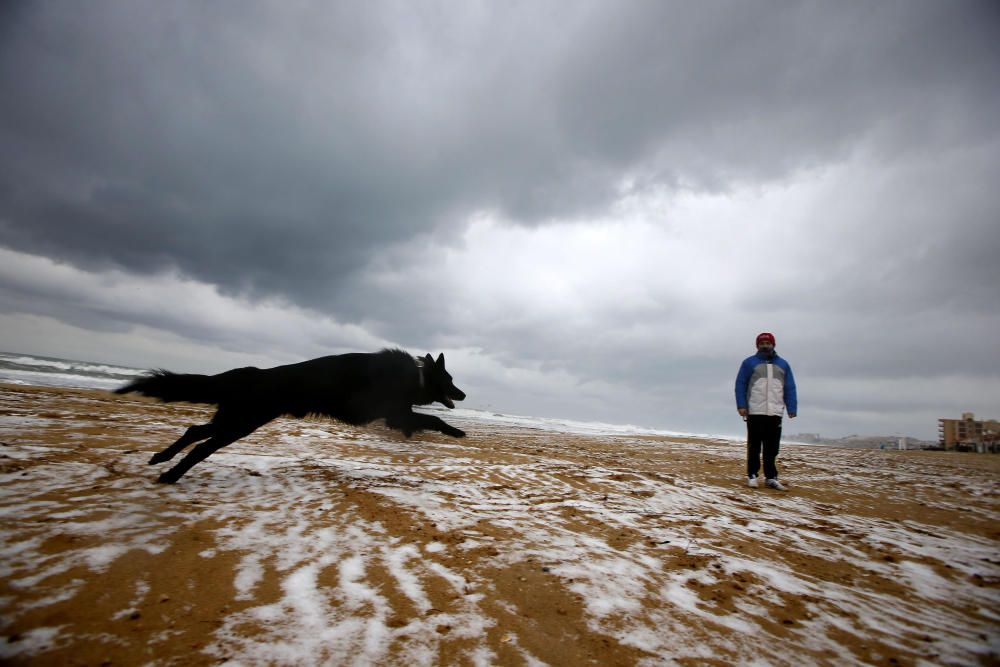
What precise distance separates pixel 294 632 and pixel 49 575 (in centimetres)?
138

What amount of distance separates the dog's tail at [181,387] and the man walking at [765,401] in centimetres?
711

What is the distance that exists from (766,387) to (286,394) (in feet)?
21.6

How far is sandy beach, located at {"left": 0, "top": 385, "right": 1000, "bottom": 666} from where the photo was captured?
152cm

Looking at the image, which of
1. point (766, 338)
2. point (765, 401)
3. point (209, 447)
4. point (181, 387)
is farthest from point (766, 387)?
point (181, 387)

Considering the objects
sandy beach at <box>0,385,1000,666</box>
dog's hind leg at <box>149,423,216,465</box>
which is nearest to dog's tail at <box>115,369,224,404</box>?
dog's hind leg at <box>149,423,216,465</box>

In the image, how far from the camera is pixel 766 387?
226 inches

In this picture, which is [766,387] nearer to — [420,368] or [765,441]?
[765,441]

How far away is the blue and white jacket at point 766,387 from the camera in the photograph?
5.70 m

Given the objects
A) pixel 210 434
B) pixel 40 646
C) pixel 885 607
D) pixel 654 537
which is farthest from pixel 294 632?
pixel 210 434

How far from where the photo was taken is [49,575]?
1854mm

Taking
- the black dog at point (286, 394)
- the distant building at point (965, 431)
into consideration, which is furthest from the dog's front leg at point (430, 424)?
the distant building at point (965, 431)

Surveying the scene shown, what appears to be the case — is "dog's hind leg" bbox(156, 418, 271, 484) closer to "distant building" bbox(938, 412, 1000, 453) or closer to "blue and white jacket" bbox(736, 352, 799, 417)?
"blue and white jacket" bbox(736, 352, 799, 417)

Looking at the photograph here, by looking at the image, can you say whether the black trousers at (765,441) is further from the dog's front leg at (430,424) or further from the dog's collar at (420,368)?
the dog's collar at (420,368)

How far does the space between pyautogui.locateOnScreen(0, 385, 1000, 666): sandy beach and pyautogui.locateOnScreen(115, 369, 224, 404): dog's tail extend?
0.80 m
